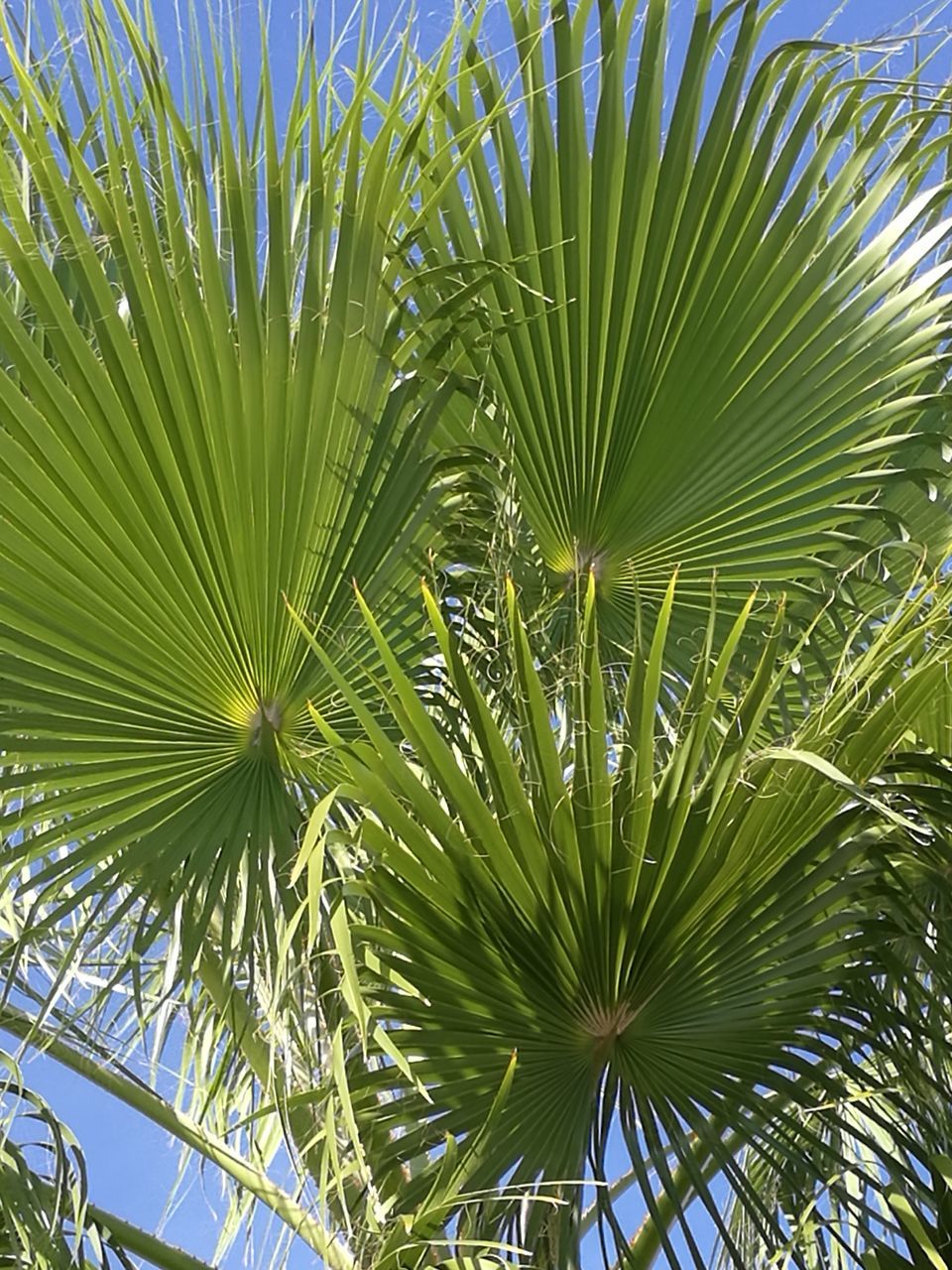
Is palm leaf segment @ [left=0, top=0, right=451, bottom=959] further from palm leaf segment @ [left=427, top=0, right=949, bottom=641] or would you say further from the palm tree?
palm leaf segment @ [left=427, top=0, right=949, bottom=641]

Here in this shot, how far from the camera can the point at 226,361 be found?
4.57 feet

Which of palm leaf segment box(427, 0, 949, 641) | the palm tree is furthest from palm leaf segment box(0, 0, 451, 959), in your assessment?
palm leaf segment box(427, 0, 949, 641)

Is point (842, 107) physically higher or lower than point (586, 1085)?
higher

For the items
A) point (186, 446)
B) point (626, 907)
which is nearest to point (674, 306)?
point (186, 446)

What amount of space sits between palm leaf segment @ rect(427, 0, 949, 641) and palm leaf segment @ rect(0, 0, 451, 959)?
21 centimetres

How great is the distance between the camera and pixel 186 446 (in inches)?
55.1

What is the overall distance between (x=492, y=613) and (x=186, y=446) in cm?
43

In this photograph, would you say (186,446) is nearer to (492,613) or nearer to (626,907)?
(492,613)

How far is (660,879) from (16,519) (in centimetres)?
67

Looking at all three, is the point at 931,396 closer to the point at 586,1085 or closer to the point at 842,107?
the point at 842,107

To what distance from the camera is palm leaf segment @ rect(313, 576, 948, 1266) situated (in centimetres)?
120

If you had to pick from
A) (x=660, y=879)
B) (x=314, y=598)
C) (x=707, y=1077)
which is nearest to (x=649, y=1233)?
(x=707, y=1077)

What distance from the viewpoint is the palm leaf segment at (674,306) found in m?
1.66

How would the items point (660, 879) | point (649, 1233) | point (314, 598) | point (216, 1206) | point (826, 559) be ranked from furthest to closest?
point (216, 1206) → point (826, 559) → point (649, 1233) → point (314, 598) → point (660, 879)
